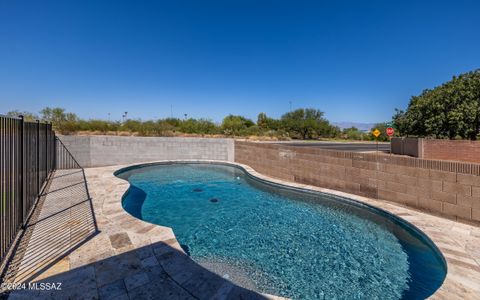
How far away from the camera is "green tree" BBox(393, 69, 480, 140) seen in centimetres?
969

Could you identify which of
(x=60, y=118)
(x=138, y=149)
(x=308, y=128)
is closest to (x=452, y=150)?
(x=138, y=149)

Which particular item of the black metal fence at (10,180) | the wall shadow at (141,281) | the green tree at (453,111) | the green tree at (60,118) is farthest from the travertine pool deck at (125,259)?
the green tree at (60,118)

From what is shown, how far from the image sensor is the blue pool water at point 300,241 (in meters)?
2.66

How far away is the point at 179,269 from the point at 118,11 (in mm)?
10319

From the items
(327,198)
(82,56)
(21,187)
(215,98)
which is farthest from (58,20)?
(215,98)

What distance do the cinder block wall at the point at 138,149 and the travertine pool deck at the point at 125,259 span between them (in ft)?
21.3

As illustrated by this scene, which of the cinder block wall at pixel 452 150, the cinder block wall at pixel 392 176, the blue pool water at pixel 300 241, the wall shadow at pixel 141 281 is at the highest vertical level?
the cinder block wall at pixel 452 150

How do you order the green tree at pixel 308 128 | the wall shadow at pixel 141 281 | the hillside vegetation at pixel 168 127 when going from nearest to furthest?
the wall shadow at pixel 141 281 → the hillside vegetation at pixel 168 127 → the green tree at pixel 308 128

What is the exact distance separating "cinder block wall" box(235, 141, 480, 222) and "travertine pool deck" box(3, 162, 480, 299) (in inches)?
14.9

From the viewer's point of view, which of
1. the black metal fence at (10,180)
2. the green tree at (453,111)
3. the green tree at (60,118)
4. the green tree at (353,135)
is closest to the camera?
the black metal fence at (10,180)

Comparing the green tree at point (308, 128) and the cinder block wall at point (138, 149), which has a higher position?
the green tree at point (308, 128)

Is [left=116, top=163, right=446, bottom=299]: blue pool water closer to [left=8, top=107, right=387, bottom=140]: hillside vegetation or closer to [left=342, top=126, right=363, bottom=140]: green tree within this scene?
[left=8, top=107, right=387, bottom=140]: hillside vegetation

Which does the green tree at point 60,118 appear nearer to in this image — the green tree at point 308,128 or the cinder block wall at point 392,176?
the cinder block wall at point 392,176

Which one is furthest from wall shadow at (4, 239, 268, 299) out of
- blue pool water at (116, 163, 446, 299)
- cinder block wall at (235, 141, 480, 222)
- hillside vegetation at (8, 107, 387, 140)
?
hillside vegetation at (8, 107, 387, 140)
